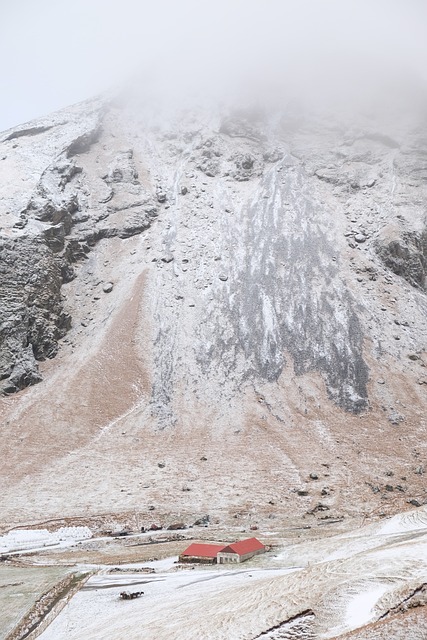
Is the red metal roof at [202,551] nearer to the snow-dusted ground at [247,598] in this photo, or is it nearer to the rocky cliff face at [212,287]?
the snow-dusted ground at [247,598]

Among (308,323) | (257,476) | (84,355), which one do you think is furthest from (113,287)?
(257,476)

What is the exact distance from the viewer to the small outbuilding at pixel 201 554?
2070 cm

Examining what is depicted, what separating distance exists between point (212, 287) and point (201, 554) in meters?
36.9

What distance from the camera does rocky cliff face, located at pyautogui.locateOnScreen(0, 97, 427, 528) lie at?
41.7 m

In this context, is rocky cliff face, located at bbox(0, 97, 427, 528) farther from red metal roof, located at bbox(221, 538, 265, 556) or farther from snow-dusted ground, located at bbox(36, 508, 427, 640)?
snow-dusted ground, located at bbox(36, 508, 427, 640)

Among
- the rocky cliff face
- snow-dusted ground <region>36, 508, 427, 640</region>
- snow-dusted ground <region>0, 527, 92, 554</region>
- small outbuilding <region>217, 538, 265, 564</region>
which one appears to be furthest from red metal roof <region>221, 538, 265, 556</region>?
the rocky cliff face

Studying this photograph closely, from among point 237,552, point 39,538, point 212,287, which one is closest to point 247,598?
point 237,552

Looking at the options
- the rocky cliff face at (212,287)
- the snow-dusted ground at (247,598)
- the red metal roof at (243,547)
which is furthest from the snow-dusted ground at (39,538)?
the red metal roof at (243,547)

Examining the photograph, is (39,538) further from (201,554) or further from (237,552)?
(237,552)

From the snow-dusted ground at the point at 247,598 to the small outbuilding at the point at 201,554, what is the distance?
142 cm

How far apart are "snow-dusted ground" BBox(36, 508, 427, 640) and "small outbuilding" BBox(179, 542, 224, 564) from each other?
142 cm

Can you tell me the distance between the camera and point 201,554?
20938 millimetres

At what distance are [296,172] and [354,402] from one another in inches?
1569

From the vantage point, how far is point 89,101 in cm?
8662
